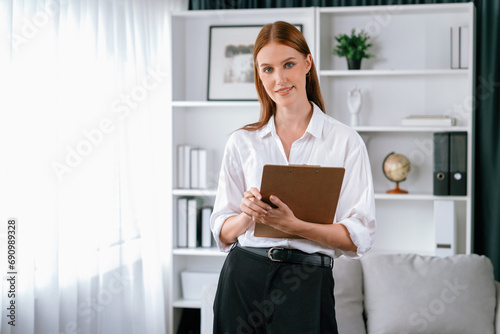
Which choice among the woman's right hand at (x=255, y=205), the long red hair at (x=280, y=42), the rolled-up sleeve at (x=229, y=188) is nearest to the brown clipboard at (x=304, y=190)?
the woman's right hand at (x=255, y=205)

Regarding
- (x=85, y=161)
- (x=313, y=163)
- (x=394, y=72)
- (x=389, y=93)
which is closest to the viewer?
(x=313, y=163)

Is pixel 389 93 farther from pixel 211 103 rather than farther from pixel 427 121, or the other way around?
pixel 211 103

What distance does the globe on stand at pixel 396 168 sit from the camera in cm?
351

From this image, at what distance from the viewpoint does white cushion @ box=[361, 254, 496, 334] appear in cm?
258

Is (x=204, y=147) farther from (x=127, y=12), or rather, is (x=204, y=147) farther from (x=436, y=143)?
(x=436, y=143)

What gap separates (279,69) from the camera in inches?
60.2

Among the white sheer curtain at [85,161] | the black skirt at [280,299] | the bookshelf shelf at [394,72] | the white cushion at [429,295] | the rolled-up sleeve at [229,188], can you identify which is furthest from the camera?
the bookshelf shelf at [394,72]

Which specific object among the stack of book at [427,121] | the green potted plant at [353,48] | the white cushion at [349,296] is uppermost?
the green potted plant at [353,48]

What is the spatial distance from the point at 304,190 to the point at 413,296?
1.46 metres

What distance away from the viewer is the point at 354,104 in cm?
357

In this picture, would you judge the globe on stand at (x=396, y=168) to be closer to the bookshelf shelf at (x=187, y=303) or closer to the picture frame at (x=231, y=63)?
the picture frame at (x=231, y=63)

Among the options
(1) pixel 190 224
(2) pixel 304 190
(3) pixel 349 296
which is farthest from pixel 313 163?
(1) pixel 190 224

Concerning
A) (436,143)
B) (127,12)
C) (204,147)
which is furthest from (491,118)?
(127,12)

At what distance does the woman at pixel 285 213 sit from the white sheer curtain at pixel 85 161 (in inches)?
44.7
